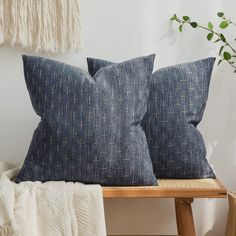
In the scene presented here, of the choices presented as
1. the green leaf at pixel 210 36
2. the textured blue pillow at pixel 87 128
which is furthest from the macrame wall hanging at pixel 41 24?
the green leaf at pixel 210 36

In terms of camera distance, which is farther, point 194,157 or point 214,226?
point 214,226

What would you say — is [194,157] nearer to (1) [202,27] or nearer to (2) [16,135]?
(1) [202,27]

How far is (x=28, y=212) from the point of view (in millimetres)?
1275

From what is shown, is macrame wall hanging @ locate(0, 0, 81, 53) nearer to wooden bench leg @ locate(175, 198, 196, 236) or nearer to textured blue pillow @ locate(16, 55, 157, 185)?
textured blue pillow @ locate(16, 55, 157, 185)

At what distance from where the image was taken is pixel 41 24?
1.68 metres

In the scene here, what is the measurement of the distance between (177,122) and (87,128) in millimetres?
279

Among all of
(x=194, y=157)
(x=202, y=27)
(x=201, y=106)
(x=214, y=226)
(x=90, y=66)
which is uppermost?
(x=202, y=27)

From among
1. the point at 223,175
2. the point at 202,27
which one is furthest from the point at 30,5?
the point at 223,175

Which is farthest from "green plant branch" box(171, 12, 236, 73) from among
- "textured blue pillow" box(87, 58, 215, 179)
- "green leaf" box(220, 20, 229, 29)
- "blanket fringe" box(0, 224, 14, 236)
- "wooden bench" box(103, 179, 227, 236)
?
"blanket fringe" box(0, 224, 14, 236)

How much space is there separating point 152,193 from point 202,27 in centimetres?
66

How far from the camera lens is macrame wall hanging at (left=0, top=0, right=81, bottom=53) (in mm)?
1674

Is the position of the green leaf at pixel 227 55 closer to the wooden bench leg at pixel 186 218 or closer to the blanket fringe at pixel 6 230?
the wooden bench leg at pixel 186 218

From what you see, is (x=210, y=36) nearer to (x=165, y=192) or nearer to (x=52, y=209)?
(x=165, y=192)

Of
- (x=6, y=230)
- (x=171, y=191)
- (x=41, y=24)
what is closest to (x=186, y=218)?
(x=171, y=191)
